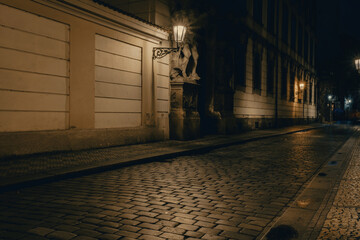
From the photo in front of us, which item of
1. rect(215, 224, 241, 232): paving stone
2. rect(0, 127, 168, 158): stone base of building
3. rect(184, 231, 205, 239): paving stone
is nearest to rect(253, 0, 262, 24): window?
rect(0, 127, 168, 158): stone base of building

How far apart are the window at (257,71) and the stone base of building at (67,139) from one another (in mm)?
12751

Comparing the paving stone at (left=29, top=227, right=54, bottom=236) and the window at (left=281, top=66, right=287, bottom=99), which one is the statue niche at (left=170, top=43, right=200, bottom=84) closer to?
the paving stone at (left=29, top=227, right=54, bottom=236)

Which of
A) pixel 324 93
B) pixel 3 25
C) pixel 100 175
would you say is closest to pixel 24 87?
pixel 3 25

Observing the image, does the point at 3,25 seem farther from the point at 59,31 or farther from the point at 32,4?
the point at 59,31

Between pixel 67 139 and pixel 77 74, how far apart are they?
80.7 inches

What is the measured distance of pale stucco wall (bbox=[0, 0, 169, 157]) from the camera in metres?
8.29

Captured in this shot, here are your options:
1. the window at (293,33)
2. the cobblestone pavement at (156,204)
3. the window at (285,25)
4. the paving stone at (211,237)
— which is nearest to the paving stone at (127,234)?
the cobblestone pavement at (156,204)

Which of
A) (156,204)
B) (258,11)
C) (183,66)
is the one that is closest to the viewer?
(156,204)

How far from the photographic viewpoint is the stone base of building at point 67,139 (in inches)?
320

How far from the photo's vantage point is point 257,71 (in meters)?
23.8

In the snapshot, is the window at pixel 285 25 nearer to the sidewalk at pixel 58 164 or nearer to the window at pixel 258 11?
the window at pixel 258 11

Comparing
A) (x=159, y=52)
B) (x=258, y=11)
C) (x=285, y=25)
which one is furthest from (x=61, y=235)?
(x=285, y=25)

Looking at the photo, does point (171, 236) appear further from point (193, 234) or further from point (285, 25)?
point (285, 25)

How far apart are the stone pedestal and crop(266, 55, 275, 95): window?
1337 centimetres
